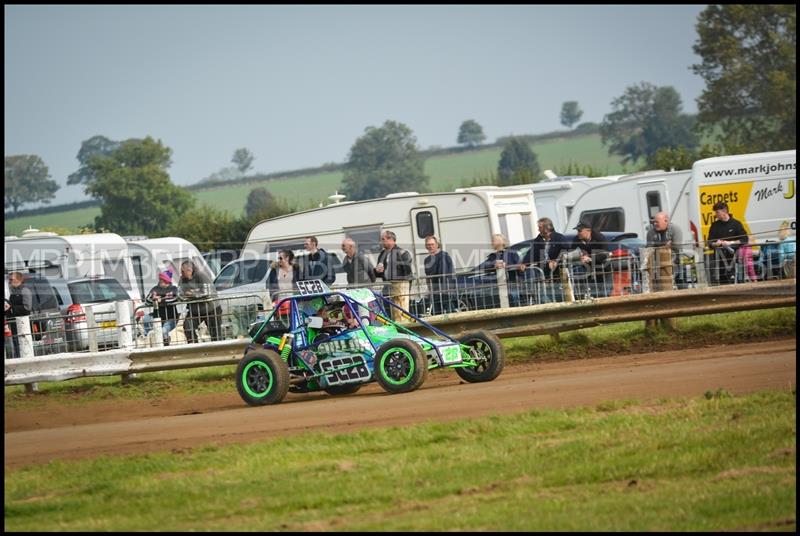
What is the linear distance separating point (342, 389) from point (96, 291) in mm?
11904

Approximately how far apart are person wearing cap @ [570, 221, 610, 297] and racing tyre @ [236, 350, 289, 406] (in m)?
4.75

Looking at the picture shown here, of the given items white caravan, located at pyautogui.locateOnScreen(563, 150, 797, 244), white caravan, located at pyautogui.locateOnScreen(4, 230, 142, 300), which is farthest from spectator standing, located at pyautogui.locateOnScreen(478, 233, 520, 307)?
white caravan, located at pyautogui.locateOnScreen(4, 230, 142, 300)

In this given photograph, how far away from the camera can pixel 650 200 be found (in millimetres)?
26234

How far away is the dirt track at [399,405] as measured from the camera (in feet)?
36.8

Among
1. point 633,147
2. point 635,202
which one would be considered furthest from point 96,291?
point 633,147

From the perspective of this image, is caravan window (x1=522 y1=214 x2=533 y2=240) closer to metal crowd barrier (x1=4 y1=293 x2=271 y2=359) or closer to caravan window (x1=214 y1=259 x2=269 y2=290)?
caravan window (x1=214 y1=259 x2=269 y2=290)

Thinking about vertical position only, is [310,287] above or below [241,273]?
below

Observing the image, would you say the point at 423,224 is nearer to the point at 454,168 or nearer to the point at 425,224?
the point at 425,224

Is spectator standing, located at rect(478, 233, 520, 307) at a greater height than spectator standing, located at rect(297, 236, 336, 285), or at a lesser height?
lesser

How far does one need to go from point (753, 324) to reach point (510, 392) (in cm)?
514

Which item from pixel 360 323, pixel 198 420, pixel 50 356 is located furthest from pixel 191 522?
pixel 50 356

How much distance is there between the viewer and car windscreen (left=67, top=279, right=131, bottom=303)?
24.3 metres

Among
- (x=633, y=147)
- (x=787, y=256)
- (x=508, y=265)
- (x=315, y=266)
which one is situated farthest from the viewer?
(x=633, y=147)

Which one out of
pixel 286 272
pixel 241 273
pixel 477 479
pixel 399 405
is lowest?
pixel 477 479
